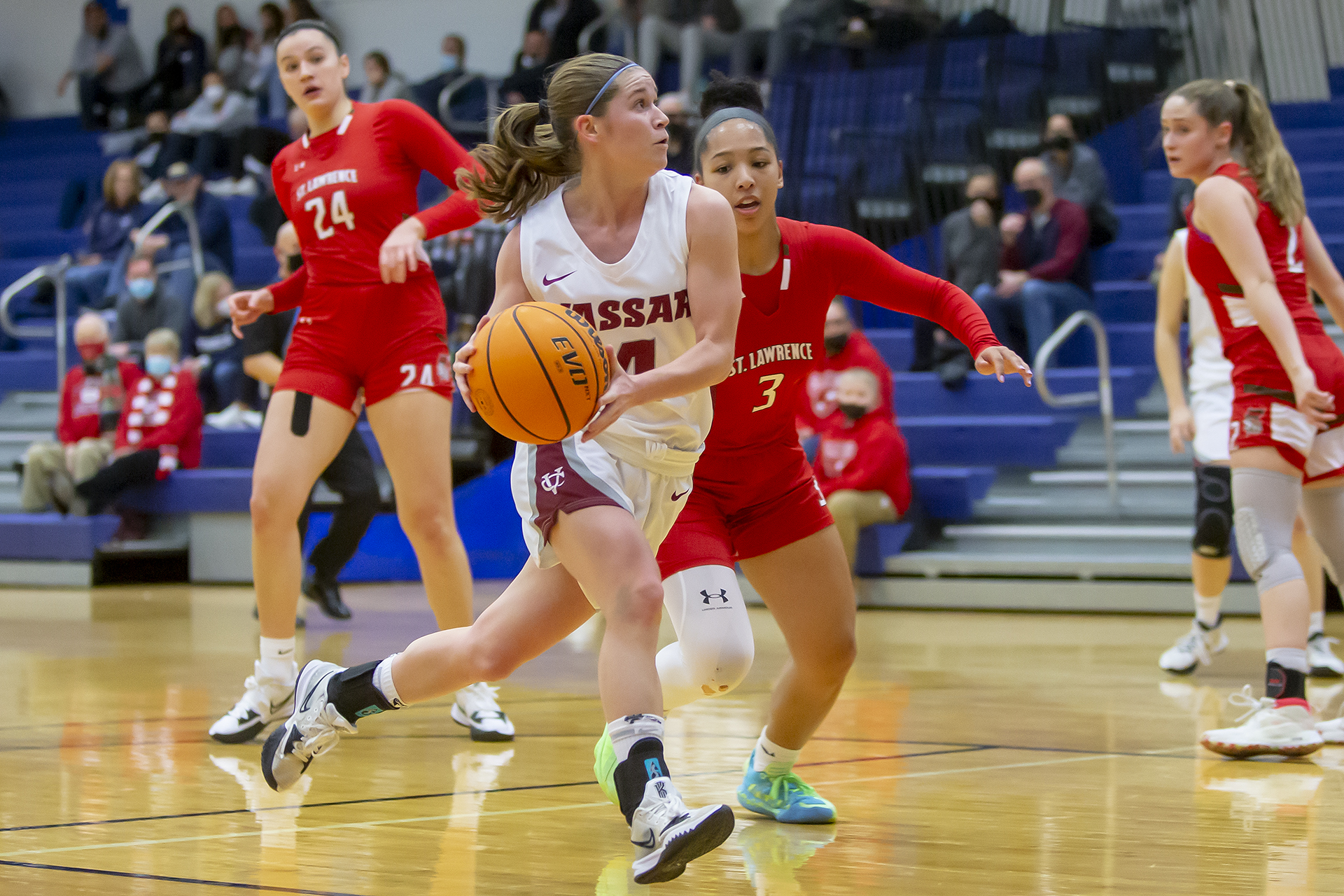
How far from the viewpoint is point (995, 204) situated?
11.5 m

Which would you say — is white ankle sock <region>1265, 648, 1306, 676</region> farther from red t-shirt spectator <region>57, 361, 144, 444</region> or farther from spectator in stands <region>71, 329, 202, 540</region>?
Result: red t-shirt spectator <region>57, 361, 144, 444</region>

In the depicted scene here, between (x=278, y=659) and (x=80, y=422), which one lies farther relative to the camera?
(x=80, y=422)

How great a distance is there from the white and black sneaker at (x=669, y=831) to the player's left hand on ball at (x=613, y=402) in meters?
0.63

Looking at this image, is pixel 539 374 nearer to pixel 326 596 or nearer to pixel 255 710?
pixel 255 710

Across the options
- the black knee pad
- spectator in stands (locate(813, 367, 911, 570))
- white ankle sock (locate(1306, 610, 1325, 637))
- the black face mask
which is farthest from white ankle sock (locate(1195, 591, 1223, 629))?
the black face mask

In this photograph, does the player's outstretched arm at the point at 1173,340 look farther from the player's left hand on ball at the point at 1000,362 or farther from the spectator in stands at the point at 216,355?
the spectator in stands at the point at 216,355

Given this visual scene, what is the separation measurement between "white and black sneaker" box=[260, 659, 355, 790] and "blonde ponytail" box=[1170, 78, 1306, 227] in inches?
113

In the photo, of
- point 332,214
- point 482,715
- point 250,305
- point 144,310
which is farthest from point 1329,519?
point 144,310

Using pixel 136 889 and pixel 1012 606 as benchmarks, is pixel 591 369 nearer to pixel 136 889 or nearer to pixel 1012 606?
pixel 136 889

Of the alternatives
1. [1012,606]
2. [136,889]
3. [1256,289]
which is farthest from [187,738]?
[1012,606]

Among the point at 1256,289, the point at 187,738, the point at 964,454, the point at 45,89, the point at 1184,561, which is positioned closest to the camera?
the point at 1256,289

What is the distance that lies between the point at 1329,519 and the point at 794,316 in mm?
1879

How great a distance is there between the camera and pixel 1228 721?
16.0 feet

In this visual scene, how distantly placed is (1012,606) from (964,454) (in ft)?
5.15
